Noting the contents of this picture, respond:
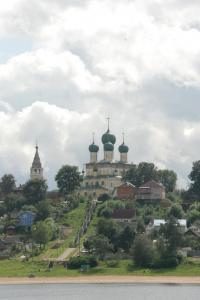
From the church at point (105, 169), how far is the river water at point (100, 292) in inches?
2424

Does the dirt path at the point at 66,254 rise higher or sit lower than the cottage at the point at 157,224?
lower

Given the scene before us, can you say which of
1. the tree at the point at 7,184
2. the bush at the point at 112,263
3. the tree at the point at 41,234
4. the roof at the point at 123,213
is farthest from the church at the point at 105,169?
the bush at the point at 112,263

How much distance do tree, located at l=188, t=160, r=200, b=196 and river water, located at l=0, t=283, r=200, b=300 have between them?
2012 inches

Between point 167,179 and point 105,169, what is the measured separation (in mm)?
12376

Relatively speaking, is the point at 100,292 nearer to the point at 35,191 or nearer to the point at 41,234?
the point at 41,234

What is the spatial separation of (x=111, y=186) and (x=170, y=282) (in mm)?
69324

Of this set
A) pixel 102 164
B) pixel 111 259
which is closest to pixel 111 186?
pixel 102 164

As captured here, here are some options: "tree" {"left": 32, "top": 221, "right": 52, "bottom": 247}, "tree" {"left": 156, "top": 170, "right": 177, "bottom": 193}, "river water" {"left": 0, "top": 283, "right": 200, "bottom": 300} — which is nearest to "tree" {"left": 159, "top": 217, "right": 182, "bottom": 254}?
"river water" {"left": 0, "top": 283, "right": 200, "bottom": 300}

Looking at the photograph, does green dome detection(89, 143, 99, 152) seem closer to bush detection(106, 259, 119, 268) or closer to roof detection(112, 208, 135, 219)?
roof detection(112, 208, 135, 219)

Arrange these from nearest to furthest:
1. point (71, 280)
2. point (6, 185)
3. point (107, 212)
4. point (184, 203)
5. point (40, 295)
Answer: point (40, 295)
point (71, 280)
point (107, 212)
point (184, 203)
point (6, 185)

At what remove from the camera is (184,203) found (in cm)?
14775

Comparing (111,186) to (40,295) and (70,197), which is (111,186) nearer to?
(70,197)

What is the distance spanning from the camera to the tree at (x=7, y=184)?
167875 mm

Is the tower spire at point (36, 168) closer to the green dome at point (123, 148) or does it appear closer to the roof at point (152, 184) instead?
the green dome at point (123, 148)
